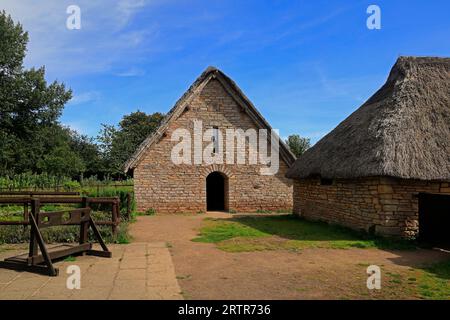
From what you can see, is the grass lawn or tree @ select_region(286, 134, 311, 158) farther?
tree @ select_region(286, 134, 311, 158)

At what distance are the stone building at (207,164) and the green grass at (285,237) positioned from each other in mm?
4770

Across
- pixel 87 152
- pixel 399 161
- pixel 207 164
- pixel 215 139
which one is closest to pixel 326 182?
pixel 399 161

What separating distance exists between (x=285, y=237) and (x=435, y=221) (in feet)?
12.6

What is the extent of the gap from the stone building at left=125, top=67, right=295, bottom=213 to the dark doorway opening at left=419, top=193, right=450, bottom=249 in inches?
368

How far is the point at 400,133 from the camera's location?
10.3m

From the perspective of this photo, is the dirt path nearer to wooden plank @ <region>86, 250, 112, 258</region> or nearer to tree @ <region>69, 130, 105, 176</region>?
wooden plank @ <region>86, 250, 112, 258</region>

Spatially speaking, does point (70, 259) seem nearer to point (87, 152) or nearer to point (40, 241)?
point (40, 241)

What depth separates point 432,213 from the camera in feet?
32.1

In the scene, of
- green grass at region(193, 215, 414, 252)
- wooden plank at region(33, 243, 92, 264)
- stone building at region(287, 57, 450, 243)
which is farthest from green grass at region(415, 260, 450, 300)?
wooden plank at region(33, 243, 92, 264)

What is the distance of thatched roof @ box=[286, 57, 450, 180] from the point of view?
31.9 ft

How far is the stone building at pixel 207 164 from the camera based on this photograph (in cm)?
1791

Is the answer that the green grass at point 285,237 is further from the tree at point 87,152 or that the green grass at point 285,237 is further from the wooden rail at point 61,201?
the tree at point 87,152

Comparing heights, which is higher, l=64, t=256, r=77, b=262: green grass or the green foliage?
the green foliage

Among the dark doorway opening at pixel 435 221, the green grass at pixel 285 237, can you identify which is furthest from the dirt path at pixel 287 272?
the dark doorway opening at pixel 435 221
